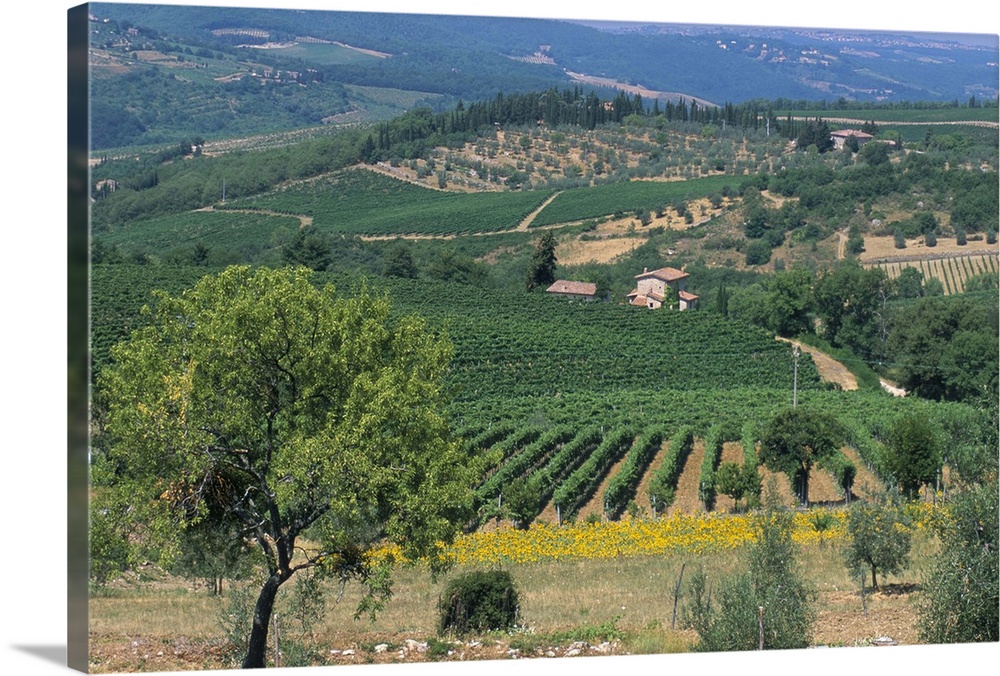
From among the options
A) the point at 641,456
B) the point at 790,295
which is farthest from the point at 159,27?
the point at 641,456

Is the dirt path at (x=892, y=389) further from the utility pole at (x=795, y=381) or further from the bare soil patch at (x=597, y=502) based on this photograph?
the bare soil patch at (x=597, y=502)

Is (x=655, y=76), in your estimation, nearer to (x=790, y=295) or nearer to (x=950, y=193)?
(x=950, y=193)

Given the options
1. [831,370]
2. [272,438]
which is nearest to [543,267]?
[831,370]

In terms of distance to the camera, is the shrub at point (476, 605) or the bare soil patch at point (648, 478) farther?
the bare soil patch at point (648, 478)

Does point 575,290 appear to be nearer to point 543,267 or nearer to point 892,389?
point 543,267

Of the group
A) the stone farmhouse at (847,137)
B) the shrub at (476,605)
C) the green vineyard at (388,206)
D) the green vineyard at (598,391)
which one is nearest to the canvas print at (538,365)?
the shrub at (476,605)

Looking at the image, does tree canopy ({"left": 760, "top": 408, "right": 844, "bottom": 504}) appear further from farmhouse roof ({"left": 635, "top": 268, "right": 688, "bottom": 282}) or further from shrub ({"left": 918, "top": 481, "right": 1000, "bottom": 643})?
farmhouse roof ({"left": 635, "top": 268, "right": 688, "bottom": 282})
